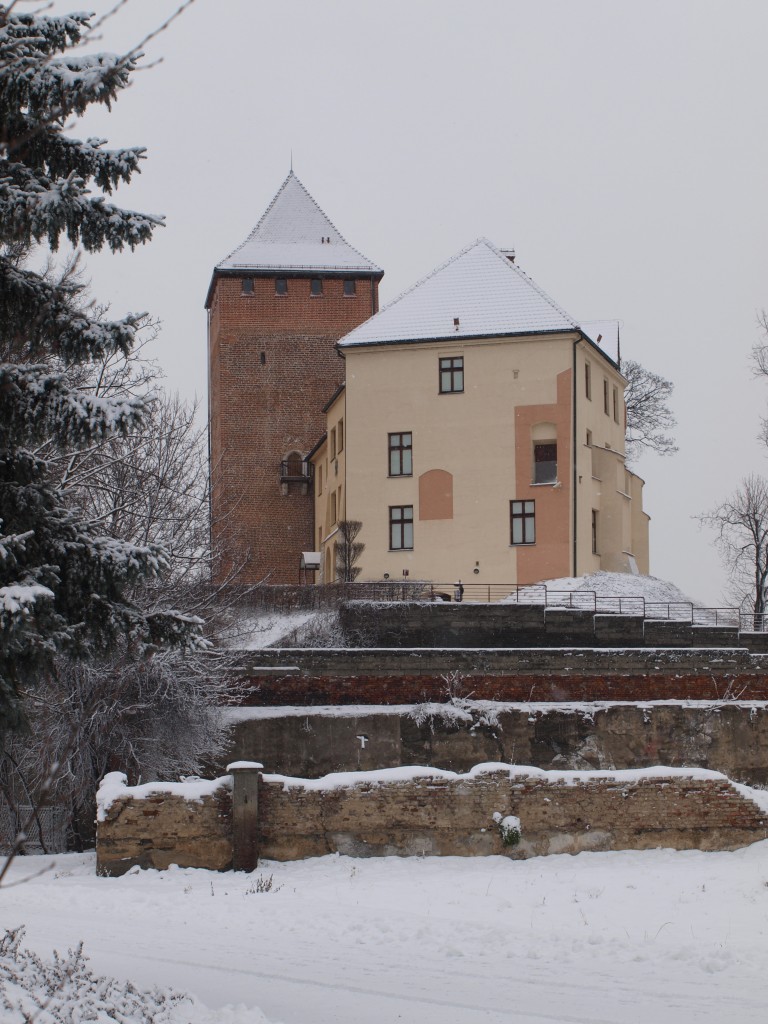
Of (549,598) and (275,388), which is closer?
(549,598)

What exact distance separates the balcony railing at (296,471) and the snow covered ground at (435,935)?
29.2 m

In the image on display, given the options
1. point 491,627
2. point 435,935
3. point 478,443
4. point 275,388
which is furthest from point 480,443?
point 435,935

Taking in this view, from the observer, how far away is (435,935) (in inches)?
490

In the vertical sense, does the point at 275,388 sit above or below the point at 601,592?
above

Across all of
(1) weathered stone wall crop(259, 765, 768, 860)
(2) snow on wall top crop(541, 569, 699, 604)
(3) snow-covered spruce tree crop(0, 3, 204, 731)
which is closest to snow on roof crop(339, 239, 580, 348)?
(2) snow on wall top crop(541, 569, 699, 604)

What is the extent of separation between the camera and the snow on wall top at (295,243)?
4691 centimetres

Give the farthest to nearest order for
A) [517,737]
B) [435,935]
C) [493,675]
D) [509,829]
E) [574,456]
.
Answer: [574,456]
[493,675]
[517,737]
[509,829]
[435,935]

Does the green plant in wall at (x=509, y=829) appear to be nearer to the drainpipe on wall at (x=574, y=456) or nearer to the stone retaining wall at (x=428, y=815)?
the stone retaining wall at (x=428, y=815)

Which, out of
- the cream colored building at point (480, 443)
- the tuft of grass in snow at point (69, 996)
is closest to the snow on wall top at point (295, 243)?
the cream colored building at point (480, 443)

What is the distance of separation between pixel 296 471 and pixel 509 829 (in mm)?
30392

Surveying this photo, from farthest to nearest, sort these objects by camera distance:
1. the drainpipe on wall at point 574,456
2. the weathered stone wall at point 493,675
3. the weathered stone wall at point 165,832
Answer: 1. the drainpipe on wall at point 574,456
2. the weathered stone wall at point 493,675
3. the weathered stone wall at point 165,832

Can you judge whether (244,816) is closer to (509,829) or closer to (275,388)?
(509,829)

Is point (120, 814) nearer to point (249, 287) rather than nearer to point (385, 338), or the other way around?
point (385, 338)

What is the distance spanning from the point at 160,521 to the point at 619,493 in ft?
62.9
